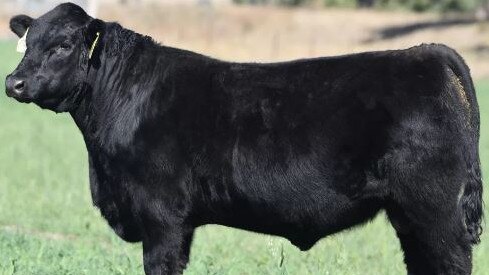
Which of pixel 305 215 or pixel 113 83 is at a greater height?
pixel 113 83

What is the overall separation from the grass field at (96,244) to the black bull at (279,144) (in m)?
1.39

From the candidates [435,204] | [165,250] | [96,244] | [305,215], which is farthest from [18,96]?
[96,244]

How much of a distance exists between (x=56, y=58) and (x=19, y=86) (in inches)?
12.2

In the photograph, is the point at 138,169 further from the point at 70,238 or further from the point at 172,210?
the point at 70,238

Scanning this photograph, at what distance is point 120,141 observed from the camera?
21.1 ft

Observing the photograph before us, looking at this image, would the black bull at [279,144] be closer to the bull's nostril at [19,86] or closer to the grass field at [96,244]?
the bull's nostril at [19,86]

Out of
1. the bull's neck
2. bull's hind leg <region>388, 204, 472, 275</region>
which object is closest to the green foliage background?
the bull's neck

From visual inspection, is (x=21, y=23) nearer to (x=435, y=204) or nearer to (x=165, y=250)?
(x=165, y=250)

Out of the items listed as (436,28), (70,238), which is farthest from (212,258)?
(436,28)

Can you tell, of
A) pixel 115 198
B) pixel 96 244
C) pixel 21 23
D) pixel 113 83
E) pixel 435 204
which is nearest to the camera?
pixel 435 204

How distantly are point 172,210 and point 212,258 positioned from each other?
2.56 m

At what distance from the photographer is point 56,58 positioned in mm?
6422

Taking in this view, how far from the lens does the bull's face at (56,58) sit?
20.7 ft

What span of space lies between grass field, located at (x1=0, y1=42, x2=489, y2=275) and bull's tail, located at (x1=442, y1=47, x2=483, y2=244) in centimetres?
146
